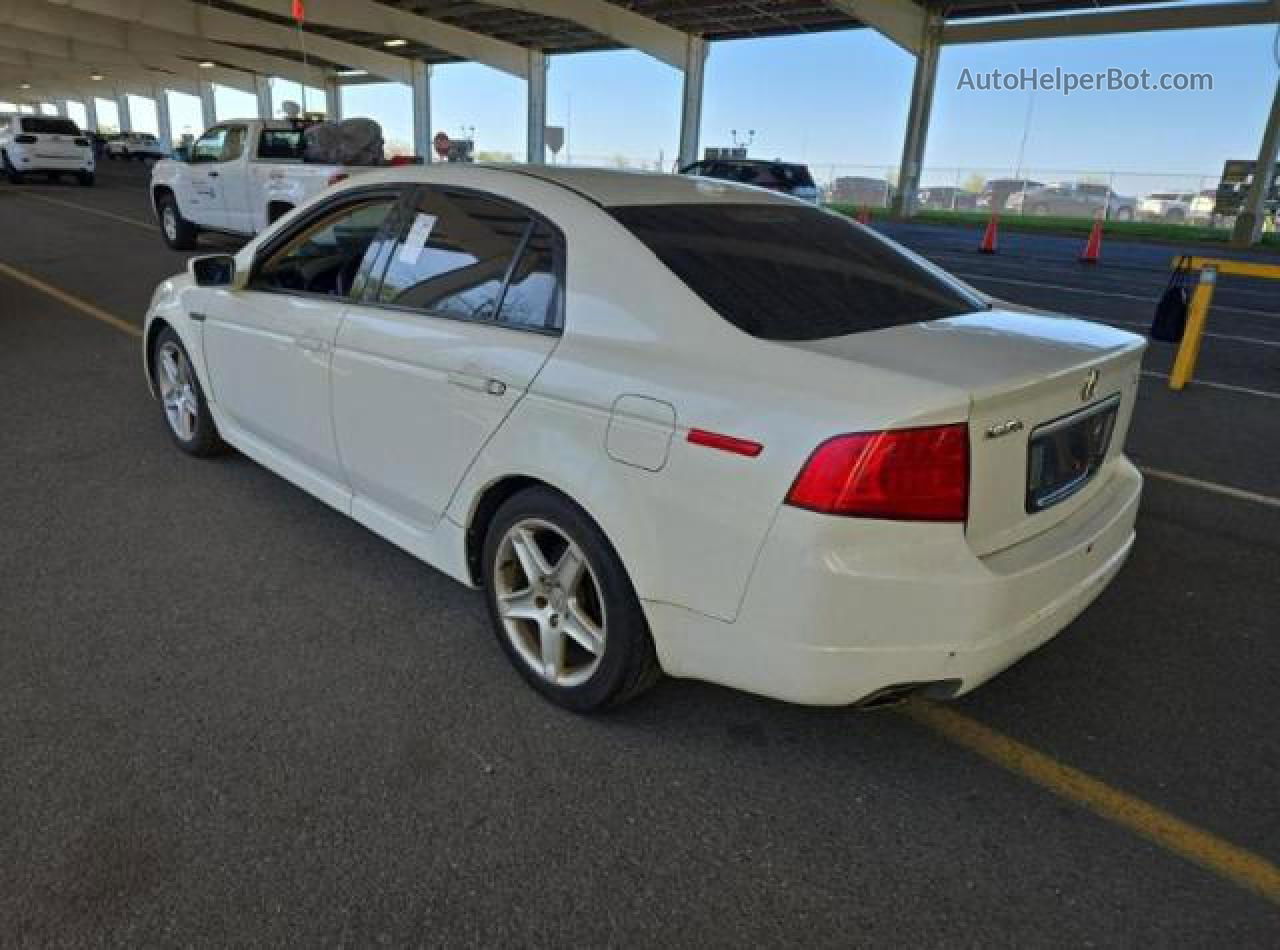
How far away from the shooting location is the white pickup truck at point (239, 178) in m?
11.4

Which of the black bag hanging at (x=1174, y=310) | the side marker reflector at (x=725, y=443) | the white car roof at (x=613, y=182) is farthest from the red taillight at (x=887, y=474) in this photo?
the black bag hanging at (x=1174, y=310)

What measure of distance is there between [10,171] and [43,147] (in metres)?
1.88

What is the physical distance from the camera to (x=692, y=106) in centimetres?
3366

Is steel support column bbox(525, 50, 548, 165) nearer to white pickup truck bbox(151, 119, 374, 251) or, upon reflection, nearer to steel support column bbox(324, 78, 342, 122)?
steel support column bbox(324, 78, 342, 122)

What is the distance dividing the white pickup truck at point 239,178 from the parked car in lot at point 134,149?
5268cm

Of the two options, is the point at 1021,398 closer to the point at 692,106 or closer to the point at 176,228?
the point at 176,228

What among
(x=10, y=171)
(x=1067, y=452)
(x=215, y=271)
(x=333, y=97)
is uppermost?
(x=333, y=97)

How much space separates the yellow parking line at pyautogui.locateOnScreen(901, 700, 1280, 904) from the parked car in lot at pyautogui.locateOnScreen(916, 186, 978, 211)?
1324 inches

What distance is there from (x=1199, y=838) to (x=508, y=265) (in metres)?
2.51

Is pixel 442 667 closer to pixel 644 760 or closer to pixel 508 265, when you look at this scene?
pixel 644 760

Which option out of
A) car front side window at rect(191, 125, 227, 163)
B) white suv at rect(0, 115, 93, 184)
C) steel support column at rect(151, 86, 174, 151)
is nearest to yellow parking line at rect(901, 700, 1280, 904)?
car front side window at rect(191, 125, 227, 163)

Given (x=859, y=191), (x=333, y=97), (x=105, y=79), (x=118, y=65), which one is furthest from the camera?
(x=105, y=79)

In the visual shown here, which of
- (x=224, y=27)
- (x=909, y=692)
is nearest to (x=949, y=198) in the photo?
(x=224, y=27)

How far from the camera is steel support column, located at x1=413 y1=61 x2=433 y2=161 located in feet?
151
